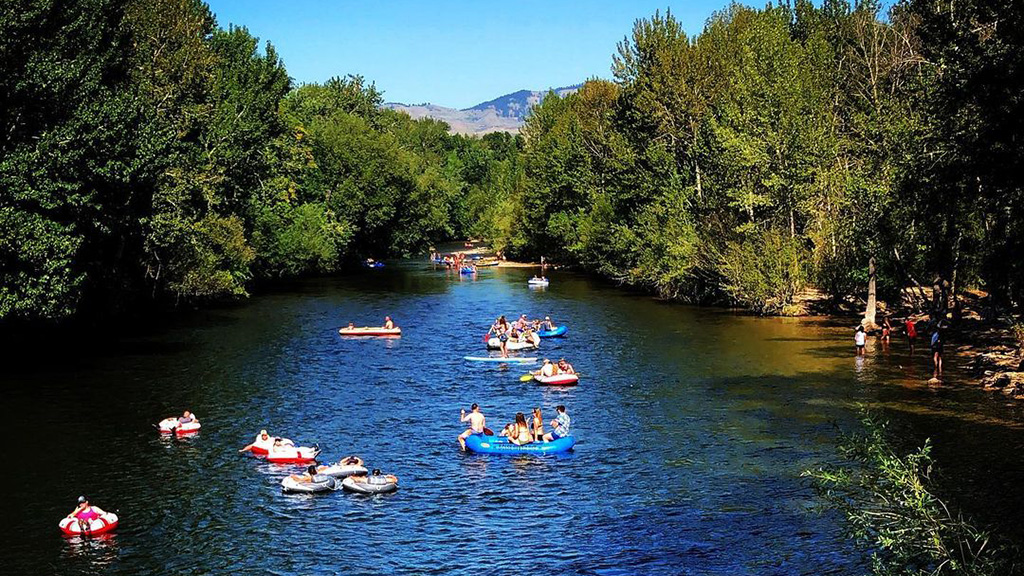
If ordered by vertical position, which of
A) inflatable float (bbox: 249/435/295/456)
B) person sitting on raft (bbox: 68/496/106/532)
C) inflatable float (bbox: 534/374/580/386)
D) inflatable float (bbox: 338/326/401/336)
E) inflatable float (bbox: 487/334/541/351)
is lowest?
person sitting on raft (bbox: 68/496/106/532)

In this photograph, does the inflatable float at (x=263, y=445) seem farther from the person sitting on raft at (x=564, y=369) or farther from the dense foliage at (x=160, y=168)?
the person sitting on raft at (x=564, y=369)

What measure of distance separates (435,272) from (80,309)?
60769 mm

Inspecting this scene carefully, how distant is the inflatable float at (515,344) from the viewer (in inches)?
2216

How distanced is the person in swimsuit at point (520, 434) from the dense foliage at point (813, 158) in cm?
1676

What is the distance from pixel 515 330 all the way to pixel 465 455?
24.2m

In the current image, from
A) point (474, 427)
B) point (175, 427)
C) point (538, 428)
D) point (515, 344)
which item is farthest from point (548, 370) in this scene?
point (175, 427)

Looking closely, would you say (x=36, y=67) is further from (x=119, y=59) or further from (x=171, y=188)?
(x=171, y=188)

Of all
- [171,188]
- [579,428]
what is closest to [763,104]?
[579,428]

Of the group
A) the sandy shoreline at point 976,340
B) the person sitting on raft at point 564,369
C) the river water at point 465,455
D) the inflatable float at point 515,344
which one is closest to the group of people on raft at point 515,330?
the inflatable float at point 515,344

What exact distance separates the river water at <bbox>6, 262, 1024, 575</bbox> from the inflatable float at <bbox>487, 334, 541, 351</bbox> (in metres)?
0.74

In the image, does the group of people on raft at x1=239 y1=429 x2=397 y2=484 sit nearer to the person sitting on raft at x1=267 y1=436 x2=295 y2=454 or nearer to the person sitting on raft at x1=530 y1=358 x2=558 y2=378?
the person sitting on raft at x1=267 y1=436 x2=295 y2=454

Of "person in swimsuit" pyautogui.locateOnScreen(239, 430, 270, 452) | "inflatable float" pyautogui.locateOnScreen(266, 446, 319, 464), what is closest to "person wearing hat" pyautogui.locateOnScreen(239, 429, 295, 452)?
"person in swimsuit" pyautogui.locateOnScreen(239, 430, 270, 452)

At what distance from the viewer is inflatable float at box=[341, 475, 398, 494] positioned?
3056cm

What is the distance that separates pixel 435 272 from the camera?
116125 millimetres
